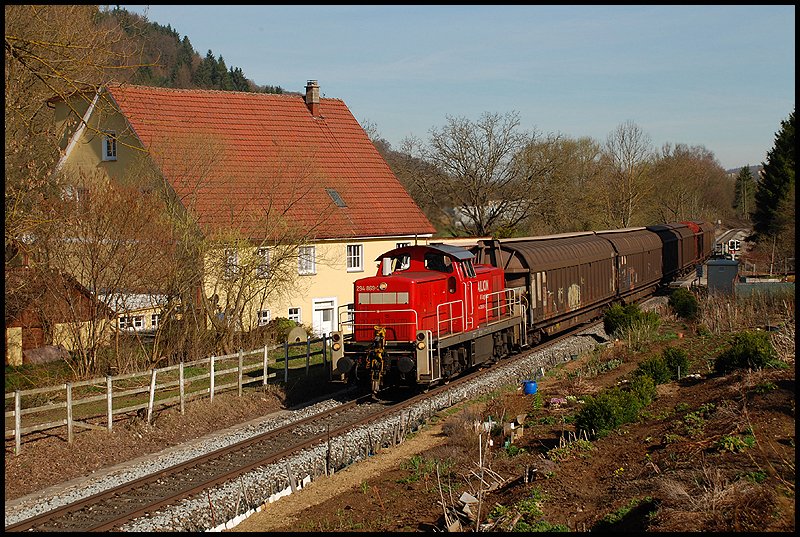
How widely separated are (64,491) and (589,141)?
68473mm

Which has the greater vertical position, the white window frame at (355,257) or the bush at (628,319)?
the white window frame at (355,257)

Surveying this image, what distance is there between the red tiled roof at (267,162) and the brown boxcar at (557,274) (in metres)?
6.51

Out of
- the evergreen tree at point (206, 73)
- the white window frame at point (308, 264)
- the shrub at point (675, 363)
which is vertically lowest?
the shrub at point (675, 363)

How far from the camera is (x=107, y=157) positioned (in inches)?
1298

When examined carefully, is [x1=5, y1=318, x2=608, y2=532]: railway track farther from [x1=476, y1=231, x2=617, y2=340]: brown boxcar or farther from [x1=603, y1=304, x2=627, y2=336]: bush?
[x1=603, y1=304, x2=627, y2=336]: bush

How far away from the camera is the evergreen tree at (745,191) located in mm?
97119

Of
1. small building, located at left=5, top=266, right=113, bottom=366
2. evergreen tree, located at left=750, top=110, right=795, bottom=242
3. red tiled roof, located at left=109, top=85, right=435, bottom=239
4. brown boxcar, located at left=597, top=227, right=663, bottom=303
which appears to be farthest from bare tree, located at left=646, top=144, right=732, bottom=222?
Result: small building, located at left=5, top=266, right=113, bottom=366

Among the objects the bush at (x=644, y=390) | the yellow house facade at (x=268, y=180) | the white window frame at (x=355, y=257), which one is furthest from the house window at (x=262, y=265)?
the bush at (x=644, y=390)

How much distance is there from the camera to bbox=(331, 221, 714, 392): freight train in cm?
1862

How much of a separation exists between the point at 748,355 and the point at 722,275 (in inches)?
647

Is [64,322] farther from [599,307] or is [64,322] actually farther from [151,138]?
[599,307]

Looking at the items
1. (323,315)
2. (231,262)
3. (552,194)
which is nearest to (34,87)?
(231,262)

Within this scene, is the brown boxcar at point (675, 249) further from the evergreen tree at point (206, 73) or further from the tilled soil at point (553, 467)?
the evergreen tree at point (206, 73)

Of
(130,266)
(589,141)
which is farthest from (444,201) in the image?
(130,266)
